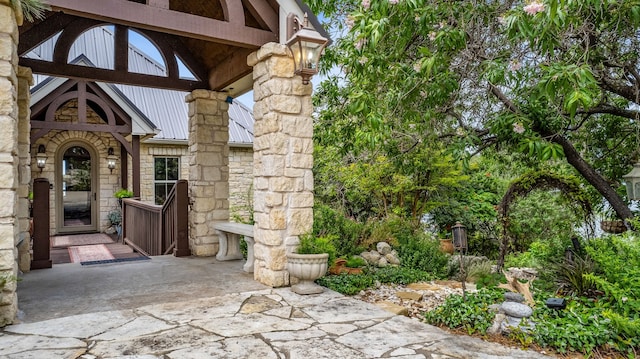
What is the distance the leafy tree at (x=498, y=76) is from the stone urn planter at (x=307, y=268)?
156cm

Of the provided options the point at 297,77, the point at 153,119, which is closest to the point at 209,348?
the point at 297,77

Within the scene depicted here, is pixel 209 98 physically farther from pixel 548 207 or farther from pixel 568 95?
pixel 548 207

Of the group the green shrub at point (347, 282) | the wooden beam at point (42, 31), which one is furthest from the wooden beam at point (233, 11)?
the green shrub at point (347, 282)

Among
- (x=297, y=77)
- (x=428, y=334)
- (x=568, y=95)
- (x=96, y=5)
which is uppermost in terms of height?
(x=96, y=5)

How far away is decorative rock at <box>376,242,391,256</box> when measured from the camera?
6.24 m

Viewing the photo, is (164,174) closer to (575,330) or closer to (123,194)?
(123,194)

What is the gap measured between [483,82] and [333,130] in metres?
2.20

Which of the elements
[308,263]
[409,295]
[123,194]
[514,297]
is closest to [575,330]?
[514,297]

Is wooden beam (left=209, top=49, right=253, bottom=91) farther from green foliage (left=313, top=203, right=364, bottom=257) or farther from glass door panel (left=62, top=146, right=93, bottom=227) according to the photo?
glass door panel (left=62, top=146, right=93, bottom=227)

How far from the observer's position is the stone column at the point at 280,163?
455cm

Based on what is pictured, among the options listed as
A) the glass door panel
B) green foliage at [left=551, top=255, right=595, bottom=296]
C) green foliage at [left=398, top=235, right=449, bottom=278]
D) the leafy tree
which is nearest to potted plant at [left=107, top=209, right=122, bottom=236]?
the glass door panel

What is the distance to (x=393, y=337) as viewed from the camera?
3.18 m

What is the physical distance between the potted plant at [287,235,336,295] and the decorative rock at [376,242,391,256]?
1846mm

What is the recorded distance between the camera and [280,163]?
4.57 meters
